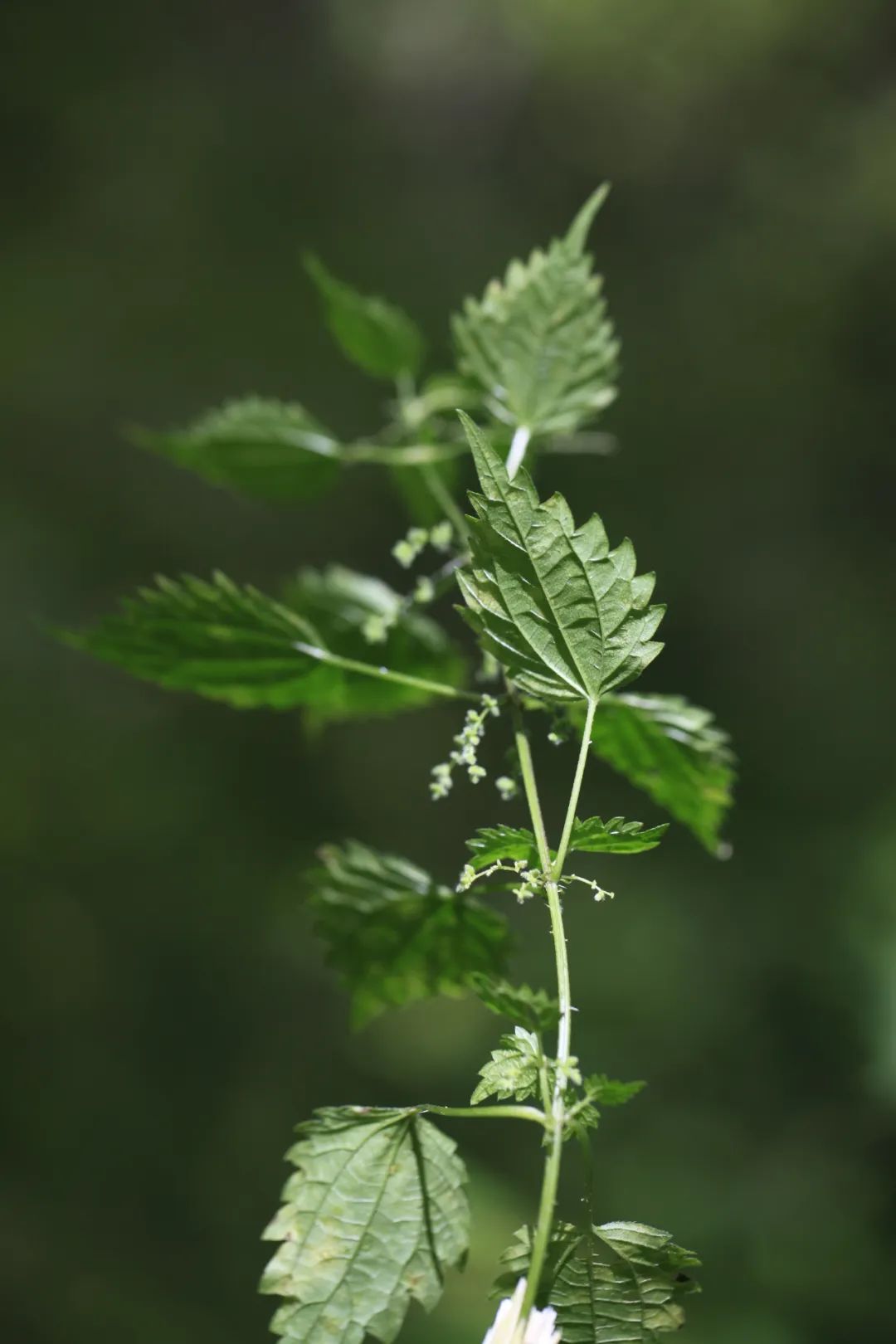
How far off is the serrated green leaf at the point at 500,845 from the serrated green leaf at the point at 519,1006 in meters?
0.04

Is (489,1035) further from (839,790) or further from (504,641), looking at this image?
(504,641)

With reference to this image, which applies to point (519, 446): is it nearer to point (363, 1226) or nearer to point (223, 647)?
point (223, 647)

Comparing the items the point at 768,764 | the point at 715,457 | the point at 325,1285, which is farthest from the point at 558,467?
the point at 325,1285

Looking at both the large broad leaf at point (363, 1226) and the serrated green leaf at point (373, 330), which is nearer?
the large broad leaf at point (363, 1226)

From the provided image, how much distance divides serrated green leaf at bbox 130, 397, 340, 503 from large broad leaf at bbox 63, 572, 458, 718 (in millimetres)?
185

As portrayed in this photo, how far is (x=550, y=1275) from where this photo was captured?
327 mm

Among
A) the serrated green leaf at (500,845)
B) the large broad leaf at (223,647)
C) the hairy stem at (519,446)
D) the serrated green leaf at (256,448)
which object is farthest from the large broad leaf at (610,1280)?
the serrated green leaf at (256,448)

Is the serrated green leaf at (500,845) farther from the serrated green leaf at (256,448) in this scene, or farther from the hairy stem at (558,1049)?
the serrated green leaf at (256,448)

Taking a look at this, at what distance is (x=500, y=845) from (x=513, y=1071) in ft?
0.23

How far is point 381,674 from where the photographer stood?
0.47 meters

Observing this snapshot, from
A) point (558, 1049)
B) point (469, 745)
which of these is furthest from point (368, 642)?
point (558, 1049)

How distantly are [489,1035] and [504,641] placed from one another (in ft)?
5.29

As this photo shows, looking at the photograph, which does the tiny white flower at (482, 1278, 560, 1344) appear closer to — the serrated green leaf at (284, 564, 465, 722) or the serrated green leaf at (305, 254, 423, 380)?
the serrated green leaf at (284, 564, 465, 722)

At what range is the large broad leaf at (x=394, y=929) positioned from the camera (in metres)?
0.50
